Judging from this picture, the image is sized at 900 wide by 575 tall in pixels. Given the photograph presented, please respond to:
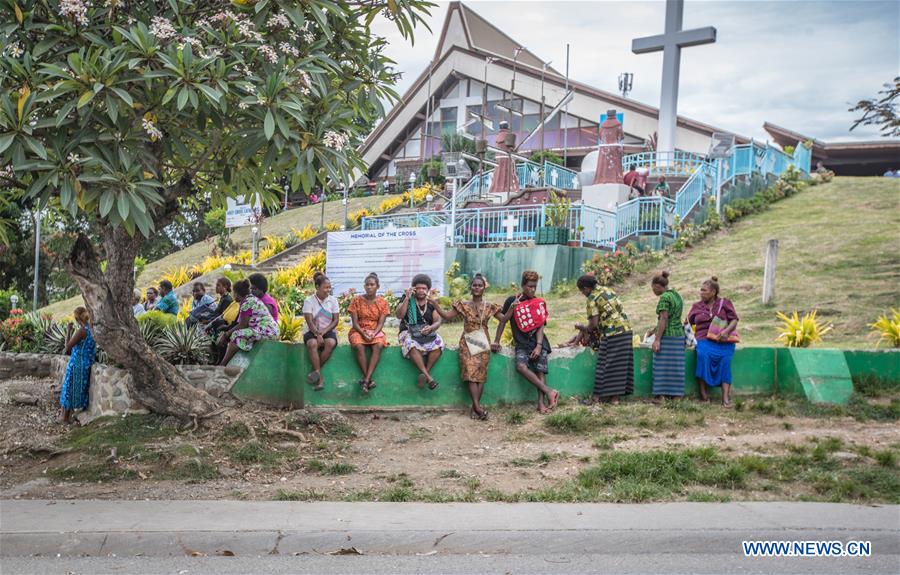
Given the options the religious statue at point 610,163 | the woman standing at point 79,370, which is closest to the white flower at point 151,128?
the woman standing at point 79,370

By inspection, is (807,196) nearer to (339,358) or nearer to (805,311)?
(805,311)

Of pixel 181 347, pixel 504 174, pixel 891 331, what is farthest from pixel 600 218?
pixel 181 347

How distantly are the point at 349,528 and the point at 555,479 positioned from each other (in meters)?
2.22

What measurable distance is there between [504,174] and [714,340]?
16655mm

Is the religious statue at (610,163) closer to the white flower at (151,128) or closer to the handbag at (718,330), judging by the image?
the handbag at (718,330)

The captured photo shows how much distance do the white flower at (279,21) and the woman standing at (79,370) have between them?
484 cm

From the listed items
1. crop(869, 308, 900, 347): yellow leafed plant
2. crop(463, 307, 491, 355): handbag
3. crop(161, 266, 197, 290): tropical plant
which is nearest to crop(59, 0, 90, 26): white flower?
crop(463, 307, 491, 355): handbag

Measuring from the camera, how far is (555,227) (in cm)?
1772

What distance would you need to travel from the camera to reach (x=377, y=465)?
7949mm

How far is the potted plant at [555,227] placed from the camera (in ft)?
58.0

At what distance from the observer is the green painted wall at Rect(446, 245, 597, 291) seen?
1734 centimetres

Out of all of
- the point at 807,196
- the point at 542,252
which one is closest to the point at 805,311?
the point at 542,252

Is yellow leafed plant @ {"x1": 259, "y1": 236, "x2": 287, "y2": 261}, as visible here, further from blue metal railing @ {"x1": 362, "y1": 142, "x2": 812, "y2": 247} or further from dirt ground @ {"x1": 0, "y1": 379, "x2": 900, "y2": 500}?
dirt ground @ {"x1": 0, "y1": 379, "x2": 900, "y2": 500}

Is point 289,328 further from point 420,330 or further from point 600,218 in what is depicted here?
point 600,218
